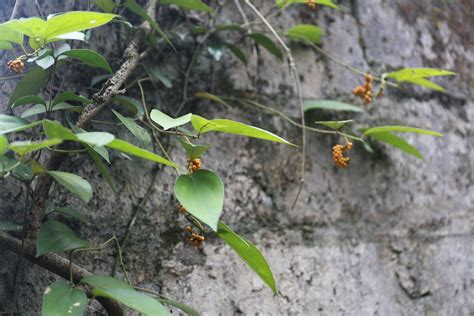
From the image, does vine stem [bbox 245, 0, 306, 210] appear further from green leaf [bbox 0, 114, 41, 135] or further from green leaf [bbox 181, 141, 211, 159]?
green leaf [bbox 0, 114, 41, 135]

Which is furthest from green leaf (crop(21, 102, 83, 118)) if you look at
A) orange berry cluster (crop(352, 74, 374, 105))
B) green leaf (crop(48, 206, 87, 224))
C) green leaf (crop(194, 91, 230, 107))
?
orange berry cluster (crop(352, 74, 374, 105))

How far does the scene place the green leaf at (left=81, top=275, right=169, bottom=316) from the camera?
0.54 m

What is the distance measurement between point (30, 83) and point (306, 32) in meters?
0.48

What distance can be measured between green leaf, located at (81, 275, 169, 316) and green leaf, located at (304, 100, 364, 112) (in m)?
0.48

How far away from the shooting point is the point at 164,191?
82 centimetres

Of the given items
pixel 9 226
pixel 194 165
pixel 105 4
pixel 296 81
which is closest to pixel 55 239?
pixel 9 226

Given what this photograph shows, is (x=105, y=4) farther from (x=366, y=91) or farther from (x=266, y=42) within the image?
(x=366, y=91)

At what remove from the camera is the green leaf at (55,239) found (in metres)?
0.61

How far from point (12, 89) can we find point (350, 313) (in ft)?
2.04

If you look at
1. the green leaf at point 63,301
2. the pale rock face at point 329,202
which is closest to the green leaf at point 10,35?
the pale rock face at point 329,202

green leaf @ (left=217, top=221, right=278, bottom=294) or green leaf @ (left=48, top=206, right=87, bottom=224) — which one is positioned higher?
green leaf @ (left=217, top=221, right=278, bottom=294)

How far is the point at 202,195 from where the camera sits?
556 millimetres

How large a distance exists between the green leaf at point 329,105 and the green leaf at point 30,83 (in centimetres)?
44

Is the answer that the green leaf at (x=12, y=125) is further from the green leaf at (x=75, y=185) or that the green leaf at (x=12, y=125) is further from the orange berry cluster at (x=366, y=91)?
the orange berry cluster at (x=366, y=91)
